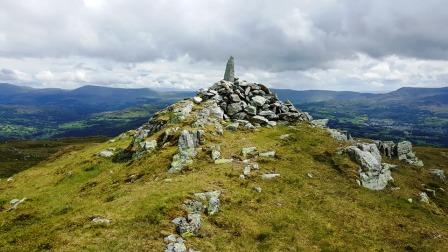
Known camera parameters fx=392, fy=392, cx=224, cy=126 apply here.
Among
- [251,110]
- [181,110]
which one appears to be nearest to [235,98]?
[251,110]

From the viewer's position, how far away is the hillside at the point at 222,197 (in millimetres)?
32219

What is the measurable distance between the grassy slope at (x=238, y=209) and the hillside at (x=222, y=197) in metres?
0.13

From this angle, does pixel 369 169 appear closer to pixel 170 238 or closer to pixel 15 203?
pixel 170 238

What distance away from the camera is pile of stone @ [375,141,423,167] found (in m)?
70.6

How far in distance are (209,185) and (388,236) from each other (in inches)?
711

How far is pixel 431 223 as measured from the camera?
133 ft

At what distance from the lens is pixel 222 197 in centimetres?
3966

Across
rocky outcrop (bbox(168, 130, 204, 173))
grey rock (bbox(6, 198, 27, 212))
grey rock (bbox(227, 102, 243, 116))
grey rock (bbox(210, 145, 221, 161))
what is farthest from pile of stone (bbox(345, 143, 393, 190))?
grey rock (bbox(6, 198, 27, 212))

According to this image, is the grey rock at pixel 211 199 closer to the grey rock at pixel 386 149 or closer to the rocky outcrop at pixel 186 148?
the rocky outcrop at pixel 186 148

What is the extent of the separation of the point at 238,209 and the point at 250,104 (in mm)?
41785

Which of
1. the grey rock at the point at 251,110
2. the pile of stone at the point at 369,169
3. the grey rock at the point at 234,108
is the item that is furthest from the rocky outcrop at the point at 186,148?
the pile of stone at the point at 369,169

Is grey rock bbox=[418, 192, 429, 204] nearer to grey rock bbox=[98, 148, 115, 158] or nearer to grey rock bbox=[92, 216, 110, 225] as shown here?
grey rock bbox=[92, 216, 110, 225]

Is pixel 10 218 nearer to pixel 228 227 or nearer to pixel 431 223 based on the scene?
pixel 228 227

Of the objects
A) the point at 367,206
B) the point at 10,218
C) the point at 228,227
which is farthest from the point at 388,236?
the point at 10,218
